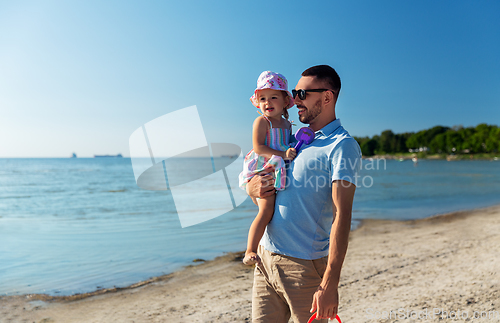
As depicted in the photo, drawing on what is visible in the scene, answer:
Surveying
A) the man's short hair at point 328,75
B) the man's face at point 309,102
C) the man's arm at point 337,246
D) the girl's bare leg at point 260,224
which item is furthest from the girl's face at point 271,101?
the man's arm at point 337,246

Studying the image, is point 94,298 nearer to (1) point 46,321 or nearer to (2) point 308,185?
(1) point 46,321

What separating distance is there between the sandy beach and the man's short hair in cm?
330

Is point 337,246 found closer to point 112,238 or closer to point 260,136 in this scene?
point 260,136

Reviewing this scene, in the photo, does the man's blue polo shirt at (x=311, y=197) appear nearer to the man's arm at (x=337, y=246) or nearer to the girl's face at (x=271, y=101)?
the man's arm at (x=337, y=246)

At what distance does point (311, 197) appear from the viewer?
71.7 inches

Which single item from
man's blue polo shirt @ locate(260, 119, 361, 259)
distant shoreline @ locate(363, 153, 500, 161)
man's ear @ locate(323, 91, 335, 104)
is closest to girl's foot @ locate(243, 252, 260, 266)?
man's blue polo shirt @ locate(260, 119, 361, 259)

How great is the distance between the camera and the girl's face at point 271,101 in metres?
2.23

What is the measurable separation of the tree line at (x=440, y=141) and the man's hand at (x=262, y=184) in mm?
84768

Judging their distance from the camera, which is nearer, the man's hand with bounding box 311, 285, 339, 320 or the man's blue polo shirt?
the man's hand with bounding box 311, 285, 339, 320

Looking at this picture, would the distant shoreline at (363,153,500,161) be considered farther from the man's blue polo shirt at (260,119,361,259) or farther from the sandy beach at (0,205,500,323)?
the man's blue polo shirt at (260,119,361,259)

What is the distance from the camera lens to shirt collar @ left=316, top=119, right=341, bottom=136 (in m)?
1.89

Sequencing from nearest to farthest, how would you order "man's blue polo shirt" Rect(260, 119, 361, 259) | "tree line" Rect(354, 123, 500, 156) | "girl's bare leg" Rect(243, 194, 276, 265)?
"man's blue polo shirt" Rect(260, 119, 361, 259), "girl's bare leg" Rect(243, 194, 276, 265), "tree line" Rect(354, 123, 500, 156)

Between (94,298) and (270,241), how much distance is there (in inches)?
178

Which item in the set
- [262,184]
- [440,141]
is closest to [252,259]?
[262,184]
